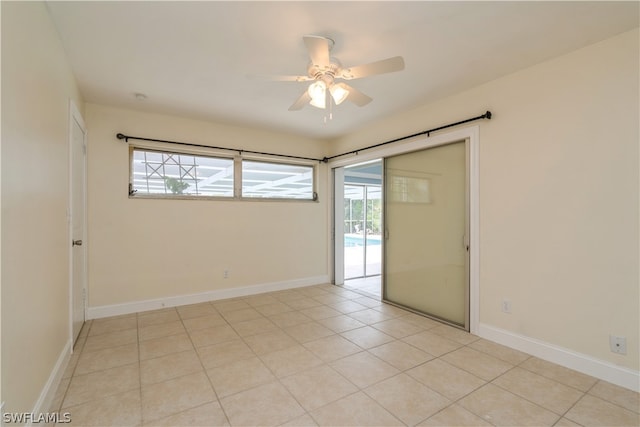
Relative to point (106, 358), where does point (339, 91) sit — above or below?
above

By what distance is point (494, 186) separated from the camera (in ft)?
9.45

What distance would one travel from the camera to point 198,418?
1.79 m

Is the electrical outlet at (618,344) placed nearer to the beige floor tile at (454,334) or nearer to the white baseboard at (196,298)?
the beige floor tile at (454,334)

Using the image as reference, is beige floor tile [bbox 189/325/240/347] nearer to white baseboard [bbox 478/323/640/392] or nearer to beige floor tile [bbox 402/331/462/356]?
beige floor tile [bbox 402/331/462/356]

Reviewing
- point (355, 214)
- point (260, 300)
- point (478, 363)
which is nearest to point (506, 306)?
point (478, 363)

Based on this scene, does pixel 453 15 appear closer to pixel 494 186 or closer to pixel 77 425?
pixel 494 186

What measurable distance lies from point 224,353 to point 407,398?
5.21 ft

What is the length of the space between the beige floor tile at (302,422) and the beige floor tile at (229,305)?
2240 millimetres

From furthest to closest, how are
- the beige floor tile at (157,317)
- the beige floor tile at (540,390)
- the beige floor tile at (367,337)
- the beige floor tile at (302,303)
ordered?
the beige floor tile at (302,303) < the beige floor tile at (157,317) < the beige floor tile at (367,337) < the beige floor tile at (540,390)

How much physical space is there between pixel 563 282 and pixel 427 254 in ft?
4.56

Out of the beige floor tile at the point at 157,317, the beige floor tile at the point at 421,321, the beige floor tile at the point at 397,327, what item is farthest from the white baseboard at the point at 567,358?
the beige floor tile at the point at 157,317

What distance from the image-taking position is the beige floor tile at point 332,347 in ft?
8.54

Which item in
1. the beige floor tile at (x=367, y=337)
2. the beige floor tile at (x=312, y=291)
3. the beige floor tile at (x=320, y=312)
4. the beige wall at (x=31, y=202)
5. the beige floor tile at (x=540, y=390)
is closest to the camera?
the beige wall at (x=31, y=202)

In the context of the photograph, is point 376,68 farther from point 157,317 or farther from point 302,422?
point 157,317
